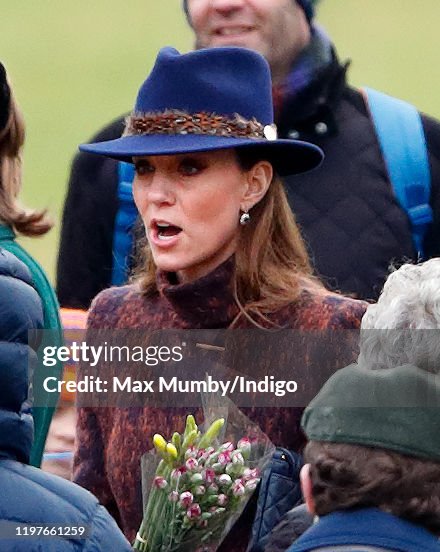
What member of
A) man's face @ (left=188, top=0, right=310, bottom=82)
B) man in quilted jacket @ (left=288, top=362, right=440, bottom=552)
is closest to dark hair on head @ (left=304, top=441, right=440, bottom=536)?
man in quilted jacket @ (left=288, top=362, right=440, bottom=552)

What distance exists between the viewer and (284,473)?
15.4ft

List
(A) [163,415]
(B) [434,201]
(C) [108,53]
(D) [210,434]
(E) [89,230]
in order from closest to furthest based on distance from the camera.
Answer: (D) [210,434] < (A) [163,415] < (B) [434,201] < (E) [89,230] < (C) [108,53]

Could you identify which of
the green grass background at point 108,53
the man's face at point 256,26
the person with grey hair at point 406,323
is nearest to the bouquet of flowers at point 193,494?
the person with grey hair at point 406,323

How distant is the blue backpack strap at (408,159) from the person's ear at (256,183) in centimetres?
79

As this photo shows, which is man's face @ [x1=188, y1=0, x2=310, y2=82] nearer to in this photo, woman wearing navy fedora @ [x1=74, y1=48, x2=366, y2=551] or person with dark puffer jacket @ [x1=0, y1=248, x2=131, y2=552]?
woman wearing navy fedora @ [x1=74, y1=48, x2=366, y2=551]

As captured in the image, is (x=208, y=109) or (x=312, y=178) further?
(x=312, y=178)

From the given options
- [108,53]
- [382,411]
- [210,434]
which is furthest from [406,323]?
[108,53]

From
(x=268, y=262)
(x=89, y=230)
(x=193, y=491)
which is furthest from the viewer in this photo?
(x=89, y=230)

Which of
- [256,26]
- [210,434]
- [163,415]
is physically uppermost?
[256,26]

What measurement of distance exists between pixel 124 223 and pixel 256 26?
64 cm

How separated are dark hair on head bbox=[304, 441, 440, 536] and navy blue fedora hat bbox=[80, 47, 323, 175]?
4.96 ft

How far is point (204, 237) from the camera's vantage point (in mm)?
5082

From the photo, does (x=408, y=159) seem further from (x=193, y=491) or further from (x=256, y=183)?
(x=193, y=491)

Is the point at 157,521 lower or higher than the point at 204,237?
lower
